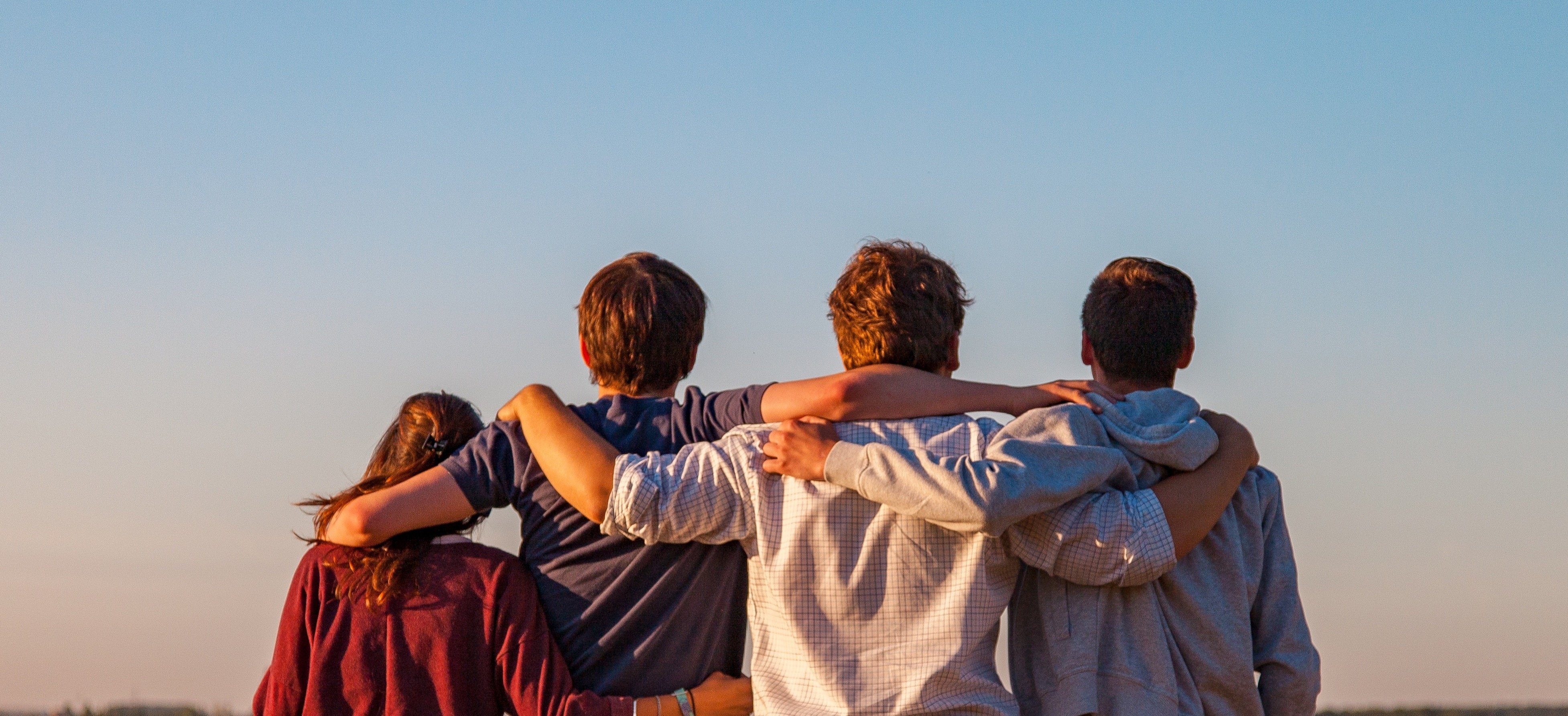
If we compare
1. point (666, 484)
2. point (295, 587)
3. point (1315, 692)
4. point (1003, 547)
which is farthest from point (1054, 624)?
point (295, 587)

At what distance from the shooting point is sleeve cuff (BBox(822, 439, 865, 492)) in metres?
3.60

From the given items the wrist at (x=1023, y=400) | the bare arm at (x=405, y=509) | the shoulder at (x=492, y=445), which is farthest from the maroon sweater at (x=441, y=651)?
the wrist at (x=1023, y=400)

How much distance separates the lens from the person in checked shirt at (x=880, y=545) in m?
3.67

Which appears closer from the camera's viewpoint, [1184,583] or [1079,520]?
[1079,520]

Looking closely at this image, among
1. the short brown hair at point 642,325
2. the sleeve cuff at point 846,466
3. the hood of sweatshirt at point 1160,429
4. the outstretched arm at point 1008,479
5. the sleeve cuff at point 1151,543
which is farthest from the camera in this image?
the short brown hair at point 642,325

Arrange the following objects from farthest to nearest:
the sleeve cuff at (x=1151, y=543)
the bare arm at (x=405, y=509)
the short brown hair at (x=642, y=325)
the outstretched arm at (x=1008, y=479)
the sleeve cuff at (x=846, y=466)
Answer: the short brown hair at (x=642, y=325) → the bare arm at (x=405, y=509) → the sleeve cuff at (x=1151, y=543) → the sleeve cuff at (x=846, y=466) → the outstretched arm at (x=1008, y=479)

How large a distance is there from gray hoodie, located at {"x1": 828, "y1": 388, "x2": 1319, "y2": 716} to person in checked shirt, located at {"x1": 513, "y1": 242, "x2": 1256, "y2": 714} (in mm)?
87

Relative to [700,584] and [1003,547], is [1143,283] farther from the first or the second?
[700,584]

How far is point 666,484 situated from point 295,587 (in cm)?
133

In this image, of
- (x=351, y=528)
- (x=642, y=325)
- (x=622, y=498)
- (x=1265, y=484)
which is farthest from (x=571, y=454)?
(x=1265, y=484)

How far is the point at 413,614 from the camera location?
408 centimetres

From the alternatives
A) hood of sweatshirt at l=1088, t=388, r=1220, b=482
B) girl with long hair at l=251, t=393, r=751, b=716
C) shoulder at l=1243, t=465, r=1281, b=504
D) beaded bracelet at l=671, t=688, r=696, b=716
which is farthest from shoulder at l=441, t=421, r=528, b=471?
shoulder at l=1243, t=465, r=1281, b=504

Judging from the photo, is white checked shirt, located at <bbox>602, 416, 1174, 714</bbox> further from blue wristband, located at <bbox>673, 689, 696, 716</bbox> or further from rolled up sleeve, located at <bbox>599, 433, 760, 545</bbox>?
blue wristband, located at <bbox>673, 689, 696, 716</bbox>

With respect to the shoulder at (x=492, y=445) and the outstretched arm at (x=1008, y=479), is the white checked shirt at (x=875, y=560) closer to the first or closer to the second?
the outstretched arm at (x=1008, y=479)
